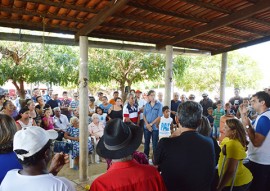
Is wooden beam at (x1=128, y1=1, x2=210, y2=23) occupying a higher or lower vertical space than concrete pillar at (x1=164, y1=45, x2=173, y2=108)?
higher

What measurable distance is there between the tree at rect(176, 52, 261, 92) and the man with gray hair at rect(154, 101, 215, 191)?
2141cm

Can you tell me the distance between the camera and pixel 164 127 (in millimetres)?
5902

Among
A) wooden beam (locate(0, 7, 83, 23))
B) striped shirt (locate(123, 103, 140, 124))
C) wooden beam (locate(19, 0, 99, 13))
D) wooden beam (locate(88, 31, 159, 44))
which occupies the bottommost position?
striped shirt (locate(123, 103, 140, 124))

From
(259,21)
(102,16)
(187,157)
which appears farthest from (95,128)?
(187,157)

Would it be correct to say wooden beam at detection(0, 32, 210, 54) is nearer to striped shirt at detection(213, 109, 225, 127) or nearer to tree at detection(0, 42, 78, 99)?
striped shirt at detection(213, 109, 225, 127)

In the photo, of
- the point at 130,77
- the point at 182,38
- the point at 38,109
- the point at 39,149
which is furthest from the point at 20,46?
the point at 39,149

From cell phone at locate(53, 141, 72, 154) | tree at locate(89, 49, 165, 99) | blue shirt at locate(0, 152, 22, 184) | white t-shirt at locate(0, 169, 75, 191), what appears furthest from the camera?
tree at locate(89, 49, 165, 99)

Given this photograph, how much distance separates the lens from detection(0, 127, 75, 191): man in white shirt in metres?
1.47

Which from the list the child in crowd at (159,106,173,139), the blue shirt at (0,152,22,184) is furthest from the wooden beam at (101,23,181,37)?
the blue shirt at (0,152,22,184)

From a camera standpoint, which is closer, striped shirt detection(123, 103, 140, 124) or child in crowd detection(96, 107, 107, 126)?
striped shirt detection(123, 103, 140, 124)

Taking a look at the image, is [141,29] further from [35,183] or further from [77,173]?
[35,183]

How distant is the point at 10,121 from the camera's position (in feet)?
7.36

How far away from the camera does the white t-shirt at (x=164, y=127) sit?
19.3 ft

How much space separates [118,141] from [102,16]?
3.07m
